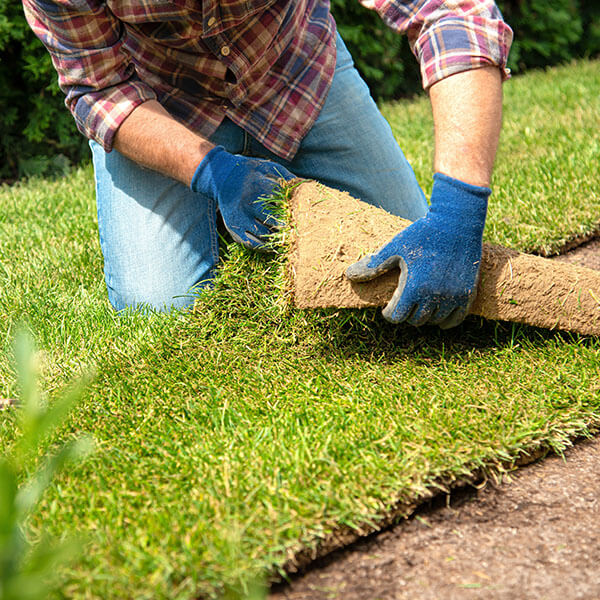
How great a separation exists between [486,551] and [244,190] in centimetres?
129

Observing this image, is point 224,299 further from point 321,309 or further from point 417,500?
point 417,500

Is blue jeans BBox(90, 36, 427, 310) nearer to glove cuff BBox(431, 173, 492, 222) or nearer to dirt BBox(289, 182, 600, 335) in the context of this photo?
dirt BBox(289, 182, 600, 335)

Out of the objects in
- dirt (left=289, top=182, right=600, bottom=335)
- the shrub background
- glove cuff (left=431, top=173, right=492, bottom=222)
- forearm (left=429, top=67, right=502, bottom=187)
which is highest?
forearm (left=429, top=67, right=502, bottom=187)

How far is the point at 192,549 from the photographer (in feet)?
4.49

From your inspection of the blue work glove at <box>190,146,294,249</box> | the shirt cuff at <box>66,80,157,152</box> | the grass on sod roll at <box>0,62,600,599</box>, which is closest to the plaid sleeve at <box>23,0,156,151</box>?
the shirt cuff at <box>66,80,157,152</box>

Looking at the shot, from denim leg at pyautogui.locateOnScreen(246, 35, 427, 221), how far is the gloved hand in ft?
3.12

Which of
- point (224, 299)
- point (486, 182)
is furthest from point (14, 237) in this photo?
point (486, 182)

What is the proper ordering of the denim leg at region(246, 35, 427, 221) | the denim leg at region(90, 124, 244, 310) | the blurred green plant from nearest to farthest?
the blurred green plant
the denim leg at region(90, 124, 244, 310)
the denim leg at region(246, 35, 427, 221)

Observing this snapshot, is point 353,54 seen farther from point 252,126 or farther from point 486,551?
point 486,551

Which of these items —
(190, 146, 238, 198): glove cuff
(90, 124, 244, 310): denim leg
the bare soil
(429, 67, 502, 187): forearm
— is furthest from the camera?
(90, 124, 244, 310): denim leg

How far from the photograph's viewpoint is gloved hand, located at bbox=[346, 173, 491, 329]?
190 cm

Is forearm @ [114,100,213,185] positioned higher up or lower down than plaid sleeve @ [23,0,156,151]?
lower down

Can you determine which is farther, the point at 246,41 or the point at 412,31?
the point at 246,41

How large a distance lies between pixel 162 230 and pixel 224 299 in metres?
0.57
